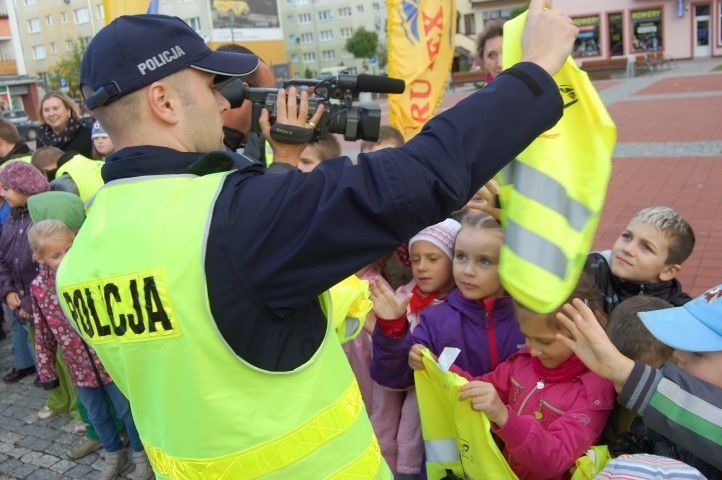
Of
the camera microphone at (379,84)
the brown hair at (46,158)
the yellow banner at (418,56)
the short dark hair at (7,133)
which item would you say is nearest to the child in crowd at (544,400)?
the camera microphone at (379,84)

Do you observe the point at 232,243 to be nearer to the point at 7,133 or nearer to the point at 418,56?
the point at 418,56

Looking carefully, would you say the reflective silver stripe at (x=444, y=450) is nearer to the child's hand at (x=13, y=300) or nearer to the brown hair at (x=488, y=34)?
the brown hair at (x=488, y=34)

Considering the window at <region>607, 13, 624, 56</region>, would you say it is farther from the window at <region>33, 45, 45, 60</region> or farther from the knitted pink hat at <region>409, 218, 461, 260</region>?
the window at <region>33, 45, 45, 60</region>

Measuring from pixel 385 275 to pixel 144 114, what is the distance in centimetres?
205

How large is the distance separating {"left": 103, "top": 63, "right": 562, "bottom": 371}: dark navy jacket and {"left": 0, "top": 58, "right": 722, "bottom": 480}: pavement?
2995 mm

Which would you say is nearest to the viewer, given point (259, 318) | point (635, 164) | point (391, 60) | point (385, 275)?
Answer: point (259, 318)

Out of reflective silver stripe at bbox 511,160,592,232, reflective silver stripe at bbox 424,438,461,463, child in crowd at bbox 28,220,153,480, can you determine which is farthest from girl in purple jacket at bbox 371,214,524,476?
child in crowd at bbox 28,220,153,480

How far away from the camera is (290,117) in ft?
6.17

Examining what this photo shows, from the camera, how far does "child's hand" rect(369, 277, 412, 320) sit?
2.29 metres

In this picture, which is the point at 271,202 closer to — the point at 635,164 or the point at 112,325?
the point at 112,325

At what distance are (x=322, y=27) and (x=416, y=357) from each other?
7096cm

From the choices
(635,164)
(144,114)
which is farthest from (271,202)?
(635,164)

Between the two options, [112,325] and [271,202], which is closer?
[271,202]

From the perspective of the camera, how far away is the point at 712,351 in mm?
1684
